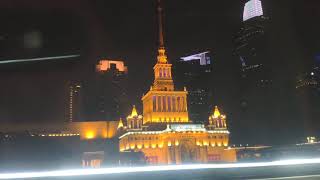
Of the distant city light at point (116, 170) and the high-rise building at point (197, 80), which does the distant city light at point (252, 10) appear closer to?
the high-rise building at point (197, 80)

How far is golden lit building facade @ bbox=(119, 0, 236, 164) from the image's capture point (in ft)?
124

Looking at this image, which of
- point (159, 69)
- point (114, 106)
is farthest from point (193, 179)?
point (114, 106)

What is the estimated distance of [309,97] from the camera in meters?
48.3

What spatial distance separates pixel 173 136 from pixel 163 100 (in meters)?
7.09

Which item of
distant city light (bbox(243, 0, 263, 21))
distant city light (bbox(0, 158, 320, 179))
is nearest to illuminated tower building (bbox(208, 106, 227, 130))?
distant city light (bbox(0, 158, 320, 179))

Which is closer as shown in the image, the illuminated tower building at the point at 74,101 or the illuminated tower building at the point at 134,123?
the illuminated tower building at the point at 134,123

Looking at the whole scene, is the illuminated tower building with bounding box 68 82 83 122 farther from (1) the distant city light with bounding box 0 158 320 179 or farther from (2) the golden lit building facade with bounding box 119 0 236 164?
(1) the distant city light with bounding box 0 158 320 179

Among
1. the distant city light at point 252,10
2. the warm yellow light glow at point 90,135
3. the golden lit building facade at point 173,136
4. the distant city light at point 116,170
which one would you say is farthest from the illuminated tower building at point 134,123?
the distant city light at point 252,10

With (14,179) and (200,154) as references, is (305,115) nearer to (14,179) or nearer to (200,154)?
(200,154)

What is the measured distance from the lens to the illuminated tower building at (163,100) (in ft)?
140

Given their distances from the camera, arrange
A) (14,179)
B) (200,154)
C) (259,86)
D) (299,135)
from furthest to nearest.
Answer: (259,86)
(299,135)
(200,154)
(14,179)

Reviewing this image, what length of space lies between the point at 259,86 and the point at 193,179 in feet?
190

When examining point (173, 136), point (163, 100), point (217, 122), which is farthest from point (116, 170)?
point (163, 100)

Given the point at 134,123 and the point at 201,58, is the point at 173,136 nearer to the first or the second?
the point at 134,123
